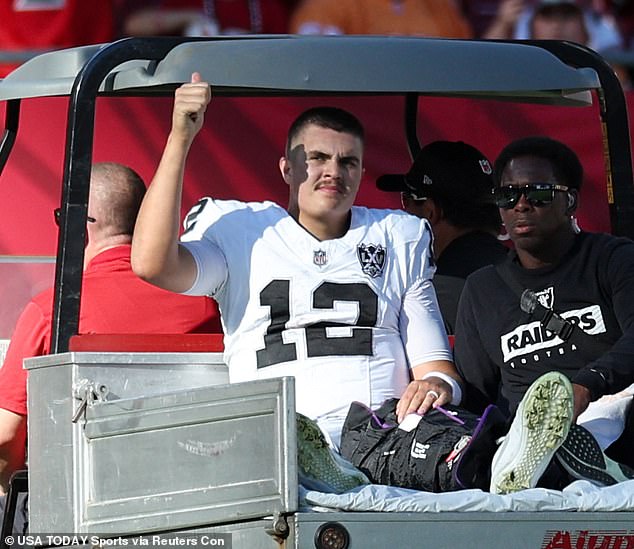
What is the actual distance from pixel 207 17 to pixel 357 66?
4.09 m

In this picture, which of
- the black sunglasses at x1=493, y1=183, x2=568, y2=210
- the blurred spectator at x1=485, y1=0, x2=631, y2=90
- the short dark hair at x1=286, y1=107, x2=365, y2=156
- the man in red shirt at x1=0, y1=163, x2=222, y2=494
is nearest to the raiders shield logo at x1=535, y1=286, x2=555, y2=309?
the black sunglasses at x1=493, y1=183, x2=568, y2=210

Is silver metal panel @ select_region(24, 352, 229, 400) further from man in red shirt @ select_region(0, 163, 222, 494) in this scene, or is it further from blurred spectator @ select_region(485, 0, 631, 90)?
blurred spectator @ select_region(485, 0, 631, 90)

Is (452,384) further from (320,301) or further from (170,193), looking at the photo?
(170,193)

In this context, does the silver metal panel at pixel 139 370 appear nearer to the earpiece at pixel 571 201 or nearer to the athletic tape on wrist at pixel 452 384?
the athletic tape on wrist at pixel 452 384

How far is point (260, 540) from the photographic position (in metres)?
3.56

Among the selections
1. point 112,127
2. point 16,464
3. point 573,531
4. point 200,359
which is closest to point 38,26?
point 112,127

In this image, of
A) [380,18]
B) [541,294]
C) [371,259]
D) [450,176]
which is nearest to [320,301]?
[371,259]

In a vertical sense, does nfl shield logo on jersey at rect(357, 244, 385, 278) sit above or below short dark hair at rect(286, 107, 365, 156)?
below

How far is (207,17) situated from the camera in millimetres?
8516

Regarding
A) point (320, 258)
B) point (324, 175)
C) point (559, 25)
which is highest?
point (559, 25)

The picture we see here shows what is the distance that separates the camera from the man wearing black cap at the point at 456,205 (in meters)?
5.43

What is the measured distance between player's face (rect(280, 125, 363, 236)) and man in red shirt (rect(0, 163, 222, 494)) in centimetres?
69

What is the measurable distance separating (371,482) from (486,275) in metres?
0.97

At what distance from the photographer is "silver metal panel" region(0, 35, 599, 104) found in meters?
4.52
